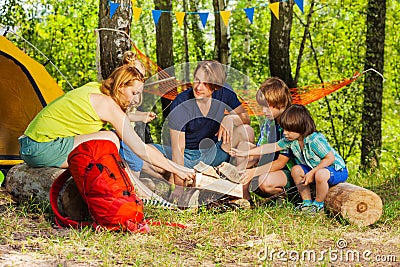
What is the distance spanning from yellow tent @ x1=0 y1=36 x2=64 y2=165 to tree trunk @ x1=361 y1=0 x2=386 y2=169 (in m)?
3.39

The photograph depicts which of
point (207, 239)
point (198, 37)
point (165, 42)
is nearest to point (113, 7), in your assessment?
point (207, 239)

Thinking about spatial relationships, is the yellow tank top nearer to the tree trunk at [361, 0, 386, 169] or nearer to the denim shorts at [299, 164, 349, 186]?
the denim shorts at [299, 164, 349, 186]

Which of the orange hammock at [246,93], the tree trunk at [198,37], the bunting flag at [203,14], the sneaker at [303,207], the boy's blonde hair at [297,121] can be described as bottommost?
the sneaker at [303,207]

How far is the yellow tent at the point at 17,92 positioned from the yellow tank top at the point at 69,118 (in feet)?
3.59

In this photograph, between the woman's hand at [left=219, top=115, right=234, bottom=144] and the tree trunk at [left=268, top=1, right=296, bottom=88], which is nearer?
the woman's hand at [left=219, top=115, right=234, bottom=144]

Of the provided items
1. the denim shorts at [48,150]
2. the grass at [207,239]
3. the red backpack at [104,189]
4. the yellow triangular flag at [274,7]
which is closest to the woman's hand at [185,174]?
the grass at [207,239]

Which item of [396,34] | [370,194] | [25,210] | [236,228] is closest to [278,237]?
[236,228]

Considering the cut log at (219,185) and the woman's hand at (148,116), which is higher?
the woman's hand at (148,116)

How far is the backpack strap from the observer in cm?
300

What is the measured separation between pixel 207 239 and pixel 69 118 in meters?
1.12

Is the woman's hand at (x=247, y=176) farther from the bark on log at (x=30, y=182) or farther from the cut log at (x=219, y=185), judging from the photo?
the bark on log at (x=30, y=182)

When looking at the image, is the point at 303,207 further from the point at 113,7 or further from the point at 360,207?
the point at 113,7

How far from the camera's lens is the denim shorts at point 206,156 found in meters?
3.54

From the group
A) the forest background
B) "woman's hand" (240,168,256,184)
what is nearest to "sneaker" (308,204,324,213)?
A: "woman's hand" (240,168,256,184)
